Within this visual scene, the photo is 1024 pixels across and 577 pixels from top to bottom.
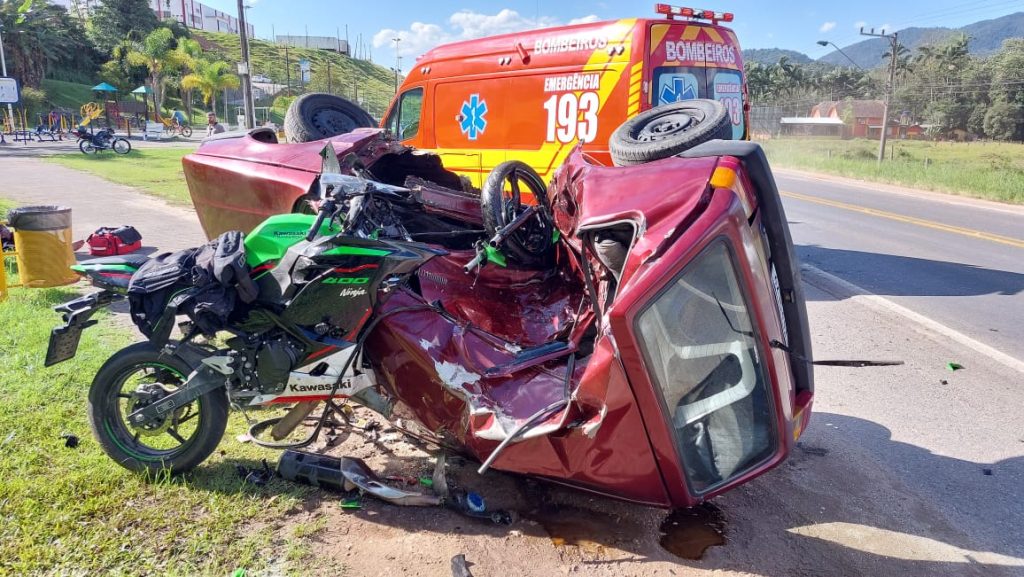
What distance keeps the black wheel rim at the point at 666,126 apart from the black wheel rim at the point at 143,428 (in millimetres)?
2689

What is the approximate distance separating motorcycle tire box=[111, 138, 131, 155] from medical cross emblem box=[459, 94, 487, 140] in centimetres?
2201

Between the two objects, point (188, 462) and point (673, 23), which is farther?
point (673, 23)

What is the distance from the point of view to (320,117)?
6730 mm

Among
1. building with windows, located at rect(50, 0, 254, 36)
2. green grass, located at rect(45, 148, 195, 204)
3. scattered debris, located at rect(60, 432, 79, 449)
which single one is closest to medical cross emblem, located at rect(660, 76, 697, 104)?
scattered debris, located at rect(60, 432, 79, 449)

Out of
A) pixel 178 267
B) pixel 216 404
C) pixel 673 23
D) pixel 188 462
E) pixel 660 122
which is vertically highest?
pixel 673 23

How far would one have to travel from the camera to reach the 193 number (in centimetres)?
708

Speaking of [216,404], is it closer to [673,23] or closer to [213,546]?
[213,546]

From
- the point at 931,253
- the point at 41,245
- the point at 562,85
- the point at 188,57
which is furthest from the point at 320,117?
the point at 188,57

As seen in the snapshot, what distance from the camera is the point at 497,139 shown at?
803cm

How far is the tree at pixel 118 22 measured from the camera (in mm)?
58750

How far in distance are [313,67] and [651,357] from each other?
9367 centimetres

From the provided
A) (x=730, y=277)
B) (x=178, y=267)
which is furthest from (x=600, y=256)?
(x=178, y=267)

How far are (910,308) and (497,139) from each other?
484 centimetres

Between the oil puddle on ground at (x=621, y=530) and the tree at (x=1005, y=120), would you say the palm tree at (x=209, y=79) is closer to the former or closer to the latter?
the oil puddle on ground at (x=621, y=530)
